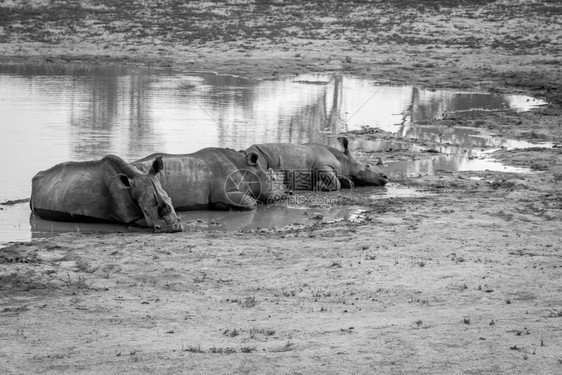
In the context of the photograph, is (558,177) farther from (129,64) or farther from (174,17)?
(174,17)

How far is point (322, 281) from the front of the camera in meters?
9.66

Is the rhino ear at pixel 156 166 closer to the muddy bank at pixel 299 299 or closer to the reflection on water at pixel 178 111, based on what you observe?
the muddy bank at pixel 299 299

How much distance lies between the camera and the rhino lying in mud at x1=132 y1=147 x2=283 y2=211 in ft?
43.4

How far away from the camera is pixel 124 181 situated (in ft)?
40.5

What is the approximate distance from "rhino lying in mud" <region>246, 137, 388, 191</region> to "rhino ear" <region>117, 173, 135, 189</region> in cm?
284

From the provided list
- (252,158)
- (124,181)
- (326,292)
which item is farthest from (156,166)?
(326,292)

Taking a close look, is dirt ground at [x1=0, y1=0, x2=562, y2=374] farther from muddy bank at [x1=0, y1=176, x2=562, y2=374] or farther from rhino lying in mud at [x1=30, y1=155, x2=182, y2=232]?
rhino lying in mud at [x1=30, y1=155, x2=182, y2=232]

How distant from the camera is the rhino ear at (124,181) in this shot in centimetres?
1223

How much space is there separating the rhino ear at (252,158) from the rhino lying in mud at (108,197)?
5.48ft

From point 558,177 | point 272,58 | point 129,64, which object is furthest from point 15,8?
point 558,177

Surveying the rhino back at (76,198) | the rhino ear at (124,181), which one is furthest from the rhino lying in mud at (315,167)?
the rhino back at (76,198)

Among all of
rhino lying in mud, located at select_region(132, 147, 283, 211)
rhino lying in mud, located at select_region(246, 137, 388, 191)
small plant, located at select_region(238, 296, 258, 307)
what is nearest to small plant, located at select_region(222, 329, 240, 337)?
small plant, located at select_region(238, 296, 258, 307)

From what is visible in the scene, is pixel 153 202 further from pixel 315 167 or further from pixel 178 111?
pixel 178 111

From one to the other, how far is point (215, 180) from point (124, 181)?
1.56m
